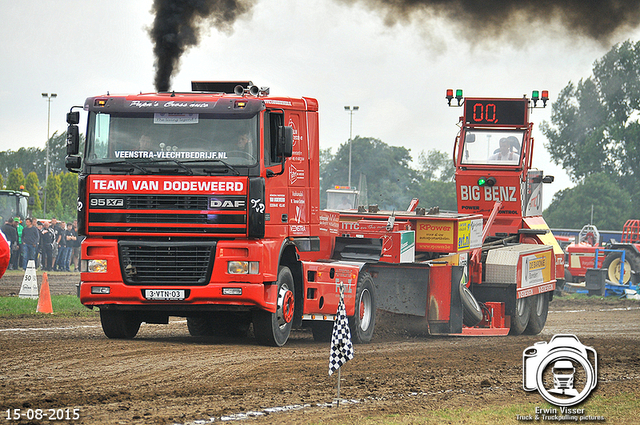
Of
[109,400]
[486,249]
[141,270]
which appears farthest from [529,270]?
[109,400]

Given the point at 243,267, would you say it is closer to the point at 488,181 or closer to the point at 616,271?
the point at 488,181

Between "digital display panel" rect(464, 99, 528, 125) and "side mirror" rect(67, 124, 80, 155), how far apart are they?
9368mm

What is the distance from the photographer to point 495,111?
18.5 metres

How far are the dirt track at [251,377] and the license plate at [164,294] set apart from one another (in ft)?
2.10

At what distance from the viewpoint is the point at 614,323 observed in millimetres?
18734

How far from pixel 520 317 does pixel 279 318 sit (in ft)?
20.1

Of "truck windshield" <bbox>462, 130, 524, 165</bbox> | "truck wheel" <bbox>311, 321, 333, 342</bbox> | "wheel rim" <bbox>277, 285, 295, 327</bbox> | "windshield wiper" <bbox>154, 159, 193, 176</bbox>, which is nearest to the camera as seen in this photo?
"windshield wiper" <bbox>154, 159, 193, 176</bbox>

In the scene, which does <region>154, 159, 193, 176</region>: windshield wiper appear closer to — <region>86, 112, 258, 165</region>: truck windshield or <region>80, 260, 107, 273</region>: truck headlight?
<region>86, 112, 258, 165</region>: truck windshield

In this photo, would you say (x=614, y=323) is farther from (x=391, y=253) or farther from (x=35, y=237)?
(x=35, y=237)

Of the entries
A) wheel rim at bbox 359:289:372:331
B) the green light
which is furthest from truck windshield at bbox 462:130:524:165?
wheel rim at bbox 359:289:372:331

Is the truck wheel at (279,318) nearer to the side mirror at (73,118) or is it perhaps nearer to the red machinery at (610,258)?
the side mirror at (73,118)

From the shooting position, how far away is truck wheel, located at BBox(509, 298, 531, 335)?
53.2ft

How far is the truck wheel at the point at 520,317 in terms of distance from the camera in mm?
16230

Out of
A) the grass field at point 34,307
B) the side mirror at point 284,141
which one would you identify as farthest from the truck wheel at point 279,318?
the grass field at point 34,307
